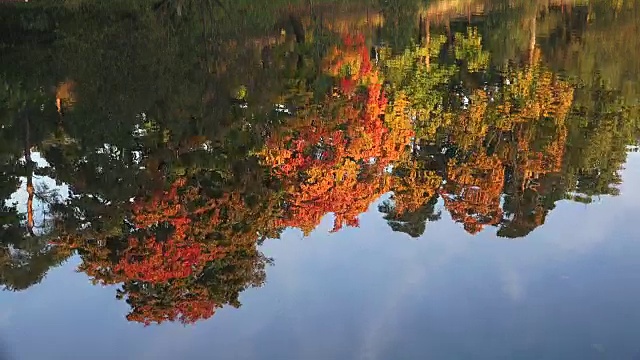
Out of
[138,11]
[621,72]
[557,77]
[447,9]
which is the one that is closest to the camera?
[557,77]

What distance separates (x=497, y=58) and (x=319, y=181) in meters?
13.7

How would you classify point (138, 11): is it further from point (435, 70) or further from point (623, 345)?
point (623, 345)

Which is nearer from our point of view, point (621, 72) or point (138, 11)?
point (621, 72)

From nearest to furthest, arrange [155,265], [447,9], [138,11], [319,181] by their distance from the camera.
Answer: [155,265]
[319,181]
[138,11]
[447,9]

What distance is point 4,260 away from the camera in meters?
11.4

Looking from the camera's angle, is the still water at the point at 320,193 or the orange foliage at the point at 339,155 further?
the orange foliage at the point at 339,155

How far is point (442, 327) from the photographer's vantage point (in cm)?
810

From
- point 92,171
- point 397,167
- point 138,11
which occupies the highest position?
point 138,11

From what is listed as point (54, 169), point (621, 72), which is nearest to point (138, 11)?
point (54, 169)

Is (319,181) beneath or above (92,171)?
beneath

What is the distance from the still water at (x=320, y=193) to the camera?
8398 millimetres

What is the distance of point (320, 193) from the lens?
47.0 feet

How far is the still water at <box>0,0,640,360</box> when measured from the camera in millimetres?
8398

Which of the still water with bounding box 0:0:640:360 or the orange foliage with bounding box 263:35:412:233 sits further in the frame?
the orange foliage with bounding box 263:35:412:233
